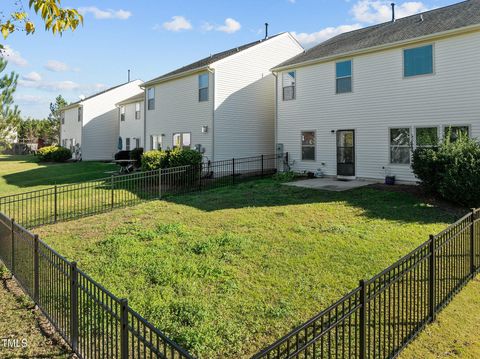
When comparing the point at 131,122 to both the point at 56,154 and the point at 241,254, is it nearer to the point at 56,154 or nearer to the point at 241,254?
the point at 56,154

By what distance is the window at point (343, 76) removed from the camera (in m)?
15.6

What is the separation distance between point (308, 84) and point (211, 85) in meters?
4.81

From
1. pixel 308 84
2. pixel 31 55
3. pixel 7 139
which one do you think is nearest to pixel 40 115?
pixel 7 139

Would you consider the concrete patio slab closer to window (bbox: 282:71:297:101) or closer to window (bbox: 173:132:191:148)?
window (bbox: 282:71:297:101)

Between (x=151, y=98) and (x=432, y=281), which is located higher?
(x=151, y=98)

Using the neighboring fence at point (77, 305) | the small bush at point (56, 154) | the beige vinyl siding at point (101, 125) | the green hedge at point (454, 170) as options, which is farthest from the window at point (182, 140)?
the small bush at point (56, 154)

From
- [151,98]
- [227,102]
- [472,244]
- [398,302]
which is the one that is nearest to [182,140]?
[227,102]

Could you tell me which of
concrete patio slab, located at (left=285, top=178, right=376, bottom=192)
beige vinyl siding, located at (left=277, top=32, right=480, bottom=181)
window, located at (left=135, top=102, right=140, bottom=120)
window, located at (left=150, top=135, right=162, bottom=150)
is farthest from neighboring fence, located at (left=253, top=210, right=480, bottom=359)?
window, located at (left=135, top=102, right=140, bottom=120)

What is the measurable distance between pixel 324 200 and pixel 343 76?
271 inches

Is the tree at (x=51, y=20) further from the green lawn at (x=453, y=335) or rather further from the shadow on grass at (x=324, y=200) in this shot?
the shadow on grass at (x=324, y=200)

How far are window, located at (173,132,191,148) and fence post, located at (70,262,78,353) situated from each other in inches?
635

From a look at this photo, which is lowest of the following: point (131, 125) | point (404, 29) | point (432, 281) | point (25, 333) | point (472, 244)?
point (25, 333)

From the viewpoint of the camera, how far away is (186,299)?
5.16 metres

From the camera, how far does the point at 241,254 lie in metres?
6.90
